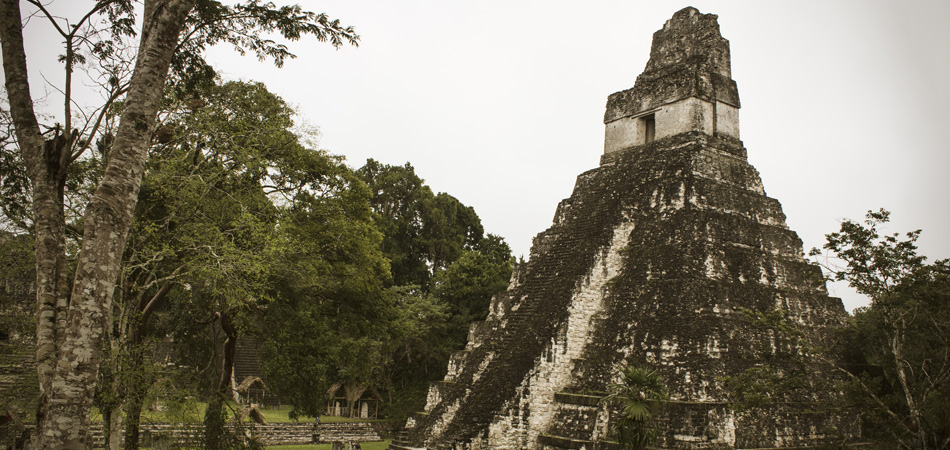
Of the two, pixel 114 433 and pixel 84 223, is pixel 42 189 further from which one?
pixel 114 433

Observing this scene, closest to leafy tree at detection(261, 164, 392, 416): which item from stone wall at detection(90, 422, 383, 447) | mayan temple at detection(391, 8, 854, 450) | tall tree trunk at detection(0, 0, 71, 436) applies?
mayan temple at detection(391, 8, 854, 450)

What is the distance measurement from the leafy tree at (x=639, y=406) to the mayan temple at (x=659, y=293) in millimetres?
411

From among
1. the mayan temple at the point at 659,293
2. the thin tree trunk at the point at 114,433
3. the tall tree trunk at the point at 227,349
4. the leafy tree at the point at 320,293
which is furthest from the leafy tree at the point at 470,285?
the thin tree trunk at the point at 114,433

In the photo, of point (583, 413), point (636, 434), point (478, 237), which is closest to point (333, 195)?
point (583, 413)

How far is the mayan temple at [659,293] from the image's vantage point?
34.7 ft

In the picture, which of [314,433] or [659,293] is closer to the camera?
[659,293]

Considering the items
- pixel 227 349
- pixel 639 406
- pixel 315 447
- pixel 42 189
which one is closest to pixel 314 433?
pixel 315 447

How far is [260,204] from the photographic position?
1055cm

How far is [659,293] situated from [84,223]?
31.0 feet

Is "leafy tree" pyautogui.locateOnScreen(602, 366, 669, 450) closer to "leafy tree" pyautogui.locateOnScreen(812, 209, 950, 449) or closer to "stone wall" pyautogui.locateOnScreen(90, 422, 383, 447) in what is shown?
"leafy tree" pyautogui.locateOnScreen(812, 209, 950, 449)

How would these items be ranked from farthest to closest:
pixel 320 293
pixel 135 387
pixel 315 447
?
pixel 315 447, pixel 320 293, pixel 135 387

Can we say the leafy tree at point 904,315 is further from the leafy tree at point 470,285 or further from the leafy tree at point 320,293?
the leafy tree at point 470,285

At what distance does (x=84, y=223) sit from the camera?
4984 mm

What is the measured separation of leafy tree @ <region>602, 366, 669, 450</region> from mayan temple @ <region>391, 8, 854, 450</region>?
16.2 inches
